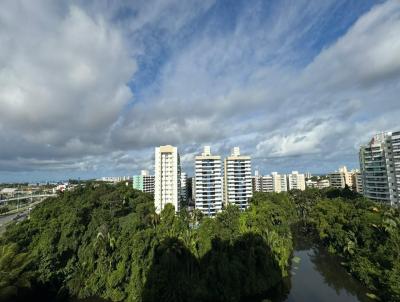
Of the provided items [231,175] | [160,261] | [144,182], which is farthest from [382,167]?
[144,182]

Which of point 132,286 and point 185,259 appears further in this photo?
point 185,259

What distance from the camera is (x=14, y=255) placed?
2312 centimetres

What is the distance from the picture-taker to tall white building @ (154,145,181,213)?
57656 mm

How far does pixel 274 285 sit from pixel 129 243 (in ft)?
52.2

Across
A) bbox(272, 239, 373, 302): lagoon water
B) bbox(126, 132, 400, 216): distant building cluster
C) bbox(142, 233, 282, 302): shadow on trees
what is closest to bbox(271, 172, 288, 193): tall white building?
bbox(126, 132, 400, 216): distant building cluster

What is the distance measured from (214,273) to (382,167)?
49.1m

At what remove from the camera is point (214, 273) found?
2508cm

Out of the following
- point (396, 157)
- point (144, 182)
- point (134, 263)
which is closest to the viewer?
point (134, 263)

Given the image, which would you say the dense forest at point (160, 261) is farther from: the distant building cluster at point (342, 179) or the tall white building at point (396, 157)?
the distant building cluster at point (342, 179)

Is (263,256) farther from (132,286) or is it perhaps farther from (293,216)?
(293,216)

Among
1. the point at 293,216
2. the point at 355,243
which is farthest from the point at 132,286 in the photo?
the point at 293,216

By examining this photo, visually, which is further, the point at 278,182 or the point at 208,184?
the point at 278,182

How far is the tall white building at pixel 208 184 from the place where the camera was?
2291 inches

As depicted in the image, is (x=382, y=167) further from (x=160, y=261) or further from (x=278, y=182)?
(x=278, y=182)
